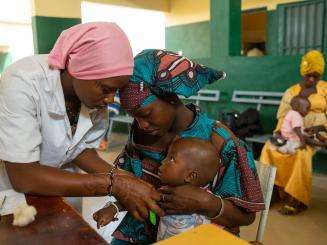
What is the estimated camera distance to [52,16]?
6.52 metres

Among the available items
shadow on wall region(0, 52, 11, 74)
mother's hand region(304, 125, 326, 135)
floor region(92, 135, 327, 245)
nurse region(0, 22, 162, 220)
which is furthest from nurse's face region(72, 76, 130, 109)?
shadow on wall region(0, 52, 11, 74)

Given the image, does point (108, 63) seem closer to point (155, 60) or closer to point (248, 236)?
point (155, 60)

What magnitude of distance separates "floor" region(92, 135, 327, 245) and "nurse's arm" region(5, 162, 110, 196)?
2.28m

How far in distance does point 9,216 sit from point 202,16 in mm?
7975

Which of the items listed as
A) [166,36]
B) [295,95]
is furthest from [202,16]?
[295,95]

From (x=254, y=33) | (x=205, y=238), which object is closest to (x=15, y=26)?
(x=254, y=33)

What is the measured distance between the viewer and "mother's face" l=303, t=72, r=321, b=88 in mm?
3943

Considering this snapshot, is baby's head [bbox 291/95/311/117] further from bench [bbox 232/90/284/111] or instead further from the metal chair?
the metal chair

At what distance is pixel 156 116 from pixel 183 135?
0.18 meters

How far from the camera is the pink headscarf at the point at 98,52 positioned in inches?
51.7

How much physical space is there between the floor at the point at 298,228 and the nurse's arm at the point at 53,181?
2284mm

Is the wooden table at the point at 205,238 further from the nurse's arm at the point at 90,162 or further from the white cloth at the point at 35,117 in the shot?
the nurse's arm at the point at 90,162

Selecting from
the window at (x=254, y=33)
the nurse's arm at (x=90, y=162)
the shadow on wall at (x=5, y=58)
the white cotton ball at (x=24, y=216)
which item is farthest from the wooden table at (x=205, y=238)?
the shadow on wall at (x=5, y=58)

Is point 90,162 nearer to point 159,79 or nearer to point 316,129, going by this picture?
point 159,79
